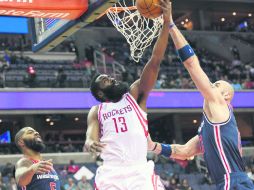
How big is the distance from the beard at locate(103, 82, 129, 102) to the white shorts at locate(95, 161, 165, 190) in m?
0.54

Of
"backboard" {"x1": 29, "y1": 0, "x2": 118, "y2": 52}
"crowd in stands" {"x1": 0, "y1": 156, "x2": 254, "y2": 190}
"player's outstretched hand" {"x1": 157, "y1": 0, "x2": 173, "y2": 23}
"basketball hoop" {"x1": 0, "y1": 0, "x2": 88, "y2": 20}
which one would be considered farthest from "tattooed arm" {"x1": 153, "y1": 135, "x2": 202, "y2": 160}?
"crowd in stands" {"x1": 0, "y1": 156, "x2": 254, "y2": 190}

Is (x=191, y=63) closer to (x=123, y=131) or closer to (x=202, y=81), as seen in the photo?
(x=202, y=81)

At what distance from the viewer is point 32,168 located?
16.3 feet

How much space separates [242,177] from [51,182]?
1.81 metres

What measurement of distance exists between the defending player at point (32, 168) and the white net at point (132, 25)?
2.00 m

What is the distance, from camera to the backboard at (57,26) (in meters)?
6.05

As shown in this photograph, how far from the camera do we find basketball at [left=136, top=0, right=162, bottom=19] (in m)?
4.67

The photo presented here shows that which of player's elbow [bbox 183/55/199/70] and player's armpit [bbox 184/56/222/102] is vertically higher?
player's elbow [bbox 183/55/199/70]

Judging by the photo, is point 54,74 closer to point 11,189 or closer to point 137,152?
point 11,189

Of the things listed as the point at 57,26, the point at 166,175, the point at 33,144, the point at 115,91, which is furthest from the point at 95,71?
the point at 115,91

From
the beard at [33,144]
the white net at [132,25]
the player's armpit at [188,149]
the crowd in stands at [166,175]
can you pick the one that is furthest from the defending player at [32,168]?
the crowd in stands at [166,175]

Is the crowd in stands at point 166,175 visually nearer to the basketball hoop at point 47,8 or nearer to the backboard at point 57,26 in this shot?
the backboard at point 57,26

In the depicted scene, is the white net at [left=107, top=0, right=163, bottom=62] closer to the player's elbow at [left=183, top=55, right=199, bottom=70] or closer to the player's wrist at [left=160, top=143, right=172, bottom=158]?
the player's wrist at [left=160, top=143, right=172, bottom=158]

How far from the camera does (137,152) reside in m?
4.48
